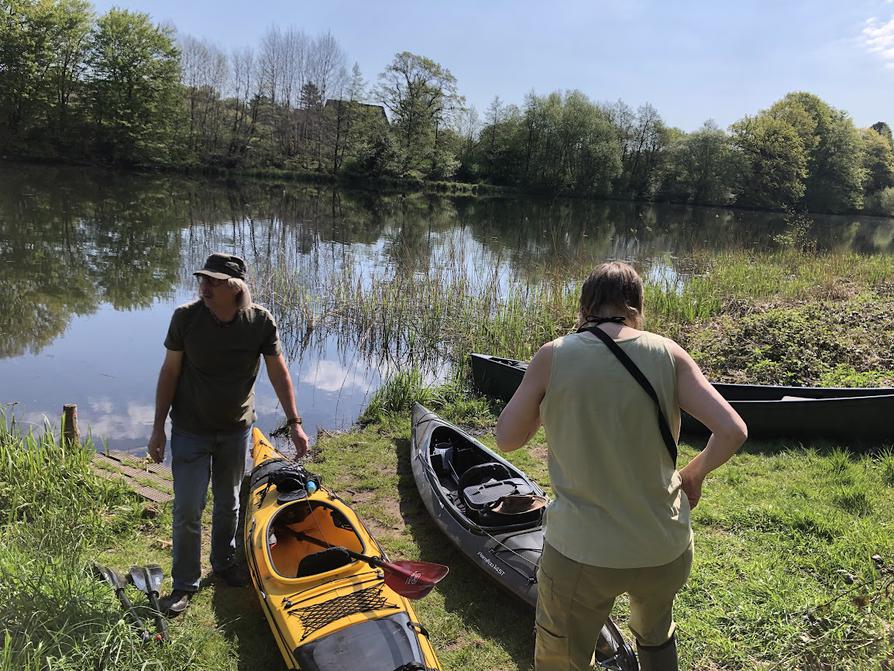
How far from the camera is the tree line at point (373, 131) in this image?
37.6 meters

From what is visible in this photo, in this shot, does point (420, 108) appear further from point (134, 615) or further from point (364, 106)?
point (134, 615)

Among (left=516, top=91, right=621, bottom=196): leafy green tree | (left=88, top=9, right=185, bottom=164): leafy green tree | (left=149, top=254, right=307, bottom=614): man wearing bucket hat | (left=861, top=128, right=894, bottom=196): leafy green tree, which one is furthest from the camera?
(left=861, top=128, right=894, bottom=196): leafy green tree

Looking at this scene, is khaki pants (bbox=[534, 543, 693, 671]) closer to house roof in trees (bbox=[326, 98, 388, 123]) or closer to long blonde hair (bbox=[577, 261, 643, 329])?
long blonde hair (bbox=[577, 261, 643, 329])

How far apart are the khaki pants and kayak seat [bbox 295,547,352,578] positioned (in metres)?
1.52

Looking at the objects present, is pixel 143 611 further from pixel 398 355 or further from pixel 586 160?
pixel 586 160

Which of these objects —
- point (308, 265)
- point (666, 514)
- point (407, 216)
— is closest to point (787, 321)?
point (666, 514)

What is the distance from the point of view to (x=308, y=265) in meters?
13.5

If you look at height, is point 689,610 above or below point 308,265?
below

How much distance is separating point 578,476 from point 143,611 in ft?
8.60

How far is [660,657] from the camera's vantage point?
2020mm

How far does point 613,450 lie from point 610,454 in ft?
0.05

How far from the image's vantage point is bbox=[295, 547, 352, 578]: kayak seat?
312 centimetres

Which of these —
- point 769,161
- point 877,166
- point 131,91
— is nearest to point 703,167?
point 769,161

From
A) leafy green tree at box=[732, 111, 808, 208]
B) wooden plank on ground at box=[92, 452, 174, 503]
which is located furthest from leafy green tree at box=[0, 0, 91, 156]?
leafy green tree at box=[732, 111, 808, 208]
